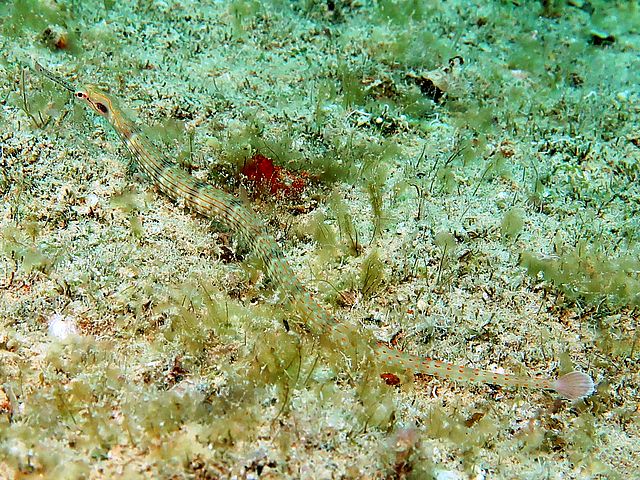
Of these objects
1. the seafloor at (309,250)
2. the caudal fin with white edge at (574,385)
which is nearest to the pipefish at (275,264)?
the caudal fin with white edge at (574,385)

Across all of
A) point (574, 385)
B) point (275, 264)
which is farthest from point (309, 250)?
point (574, 385)

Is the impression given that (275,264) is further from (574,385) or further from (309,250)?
(574,385)

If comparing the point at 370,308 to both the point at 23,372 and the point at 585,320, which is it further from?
the point at 23,372

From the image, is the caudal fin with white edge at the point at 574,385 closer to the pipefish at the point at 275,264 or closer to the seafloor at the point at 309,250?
the pipefish at the point at 275,264

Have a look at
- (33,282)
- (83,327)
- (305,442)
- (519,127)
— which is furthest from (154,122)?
(519,127)

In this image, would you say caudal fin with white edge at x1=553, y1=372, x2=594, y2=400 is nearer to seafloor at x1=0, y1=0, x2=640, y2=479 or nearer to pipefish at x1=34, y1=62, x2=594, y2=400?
pipefish at x1=34, y1=62, x2=594, y2=400

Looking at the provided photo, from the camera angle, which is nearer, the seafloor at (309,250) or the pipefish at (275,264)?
the seafloor at (309,250)
